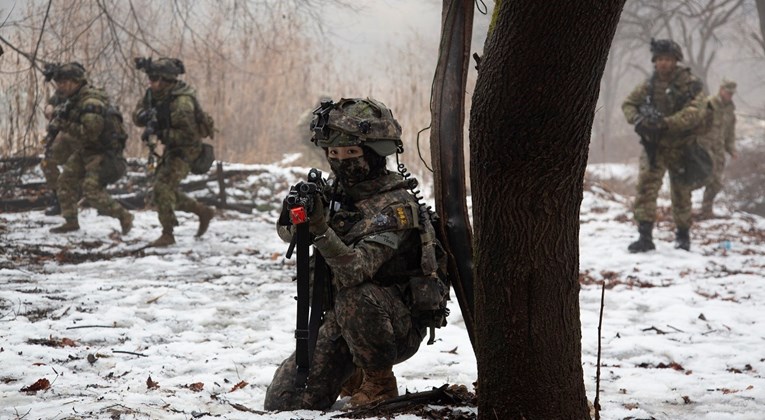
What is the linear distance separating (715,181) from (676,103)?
357cm

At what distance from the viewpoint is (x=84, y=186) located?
28.2 ft

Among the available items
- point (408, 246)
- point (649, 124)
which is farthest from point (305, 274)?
point (649, 124)

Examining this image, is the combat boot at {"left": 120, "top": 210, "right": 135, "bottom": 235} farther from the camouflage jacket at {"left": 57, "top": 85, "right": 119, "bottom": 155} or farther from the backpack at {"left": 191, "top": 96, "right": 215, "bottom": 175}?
the backpack at {"left": 191, "top": 96, "right": 215, "bottom": 175}

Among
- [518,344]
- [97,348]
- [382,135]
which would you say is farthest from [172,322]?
[518,344]

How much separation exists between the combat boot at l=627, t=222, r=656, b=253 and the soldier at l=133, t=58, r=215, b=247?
17.5ft

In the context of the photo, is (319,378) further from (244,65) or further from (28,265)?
A: (244,65)

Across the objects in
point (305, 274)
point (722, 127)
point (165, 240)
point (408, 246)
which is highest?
point (722, 127)

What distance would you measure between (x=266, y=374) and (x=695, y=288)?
432 cm

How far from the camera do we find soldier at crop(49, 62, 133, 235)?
8541 mm

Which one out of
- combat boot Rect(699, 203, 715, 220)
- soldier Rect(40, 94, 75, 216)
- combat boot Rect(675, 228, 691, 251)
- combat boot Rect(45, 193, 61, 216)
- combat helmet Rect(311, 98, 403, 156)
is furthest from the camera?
combat boot Rect(699, 203, 715, 220)

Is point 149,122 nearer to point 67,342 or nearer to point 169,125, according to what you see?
point 169,125

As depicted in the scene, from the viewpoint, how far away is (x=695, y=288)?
21.6 ft

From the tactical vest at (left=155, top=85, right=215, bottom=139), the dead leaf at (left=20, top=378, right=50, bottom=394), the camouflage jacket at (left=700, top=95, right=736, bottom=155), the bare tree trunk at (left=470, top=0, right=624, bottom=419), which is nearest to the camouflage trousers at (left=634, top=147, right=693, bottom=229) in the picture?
the camouflage jacket at (left=700, top=95, right=736, bottom=155)

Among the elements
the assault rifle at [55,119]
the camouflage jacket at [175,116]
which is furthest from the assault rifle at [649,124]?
the assault rifle at [55,119]
